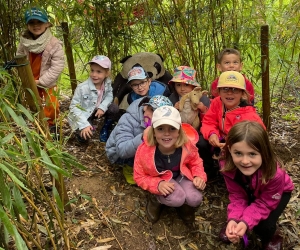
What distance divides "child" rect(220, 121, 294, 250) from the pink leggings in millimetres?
257

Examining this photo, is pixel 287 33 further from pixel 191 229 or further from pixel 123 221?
pixel 123 221

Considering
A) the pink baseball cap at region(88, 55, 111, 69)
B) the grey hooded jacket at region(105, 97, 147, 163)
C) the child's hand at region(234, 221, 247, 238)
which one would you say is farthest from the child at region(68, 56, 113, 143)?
the child's hand at region(234, 221, 247, 238)

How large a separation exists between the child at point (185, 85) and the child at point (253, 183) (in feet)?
2.80

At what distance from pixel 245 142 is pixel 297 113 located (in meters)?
2.50

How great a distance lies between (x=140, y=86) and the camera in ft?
10.2

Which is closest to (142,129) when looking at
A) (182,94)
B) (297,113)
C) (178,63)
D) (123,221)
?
(182,94)

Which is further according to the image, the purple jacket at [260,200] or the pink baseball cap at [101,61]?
the pink baseball cap at [101,61]

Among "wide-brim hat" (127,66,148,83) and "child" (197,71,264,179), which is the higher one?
"wide-brim hat" (127,66,148,83)

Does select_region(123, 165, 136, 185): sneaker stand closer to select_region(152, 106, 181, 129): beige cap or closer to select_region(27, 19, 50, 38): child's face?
select_region(152, 106, 181, 129): beige cap

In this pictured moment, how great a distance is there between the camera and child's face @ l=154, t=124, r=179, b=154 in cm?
231

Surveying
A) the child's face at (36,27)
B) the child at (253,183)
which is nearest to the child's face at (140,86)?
the child's face at (36,27)

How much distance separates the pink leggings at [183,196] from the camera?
234 cm

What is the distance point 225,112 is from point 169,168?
0.65m

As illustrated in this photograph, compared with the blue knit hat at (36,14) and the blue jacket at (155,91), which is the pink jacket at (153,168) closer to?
the blue jacket at (155,91)
